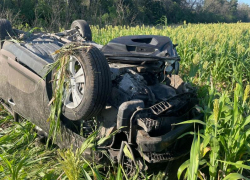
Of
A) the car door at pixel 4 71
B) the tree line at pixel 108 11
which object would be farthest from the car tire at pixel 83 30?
the tree line at pixel 108 11

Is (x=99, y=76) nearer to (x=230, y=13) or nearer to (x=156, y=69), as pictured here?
(x=156, y=69)

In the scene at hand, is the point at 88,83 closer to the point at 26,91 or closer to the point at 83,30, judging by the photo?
the point at 26,91

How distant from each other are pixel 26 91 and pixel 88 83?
3.68 feet

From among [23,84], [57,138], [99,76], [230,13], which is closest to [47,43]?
[23,84]

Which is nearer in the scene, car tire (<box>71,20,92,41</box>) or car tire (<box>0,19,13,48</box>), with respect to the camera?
car tire (<box>0,19,13,48</box>)

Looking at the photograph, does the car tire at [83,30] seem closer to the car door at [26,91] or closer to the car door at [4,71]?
the car door at [4,71]

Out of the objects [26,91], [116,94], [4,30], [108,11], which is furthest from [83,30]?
[108,11]

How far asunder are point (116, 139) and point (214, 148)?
997 mm

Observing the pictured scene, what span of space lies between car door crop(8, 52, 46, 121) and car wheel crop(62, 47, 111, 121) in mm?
430

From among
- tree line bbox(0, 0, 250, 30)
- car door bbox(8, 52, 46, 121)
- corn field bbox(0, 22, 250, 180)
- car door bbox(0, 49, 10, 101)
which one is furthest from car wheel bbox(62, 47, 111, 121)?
tree line bbox(0, 0, 250, 30)

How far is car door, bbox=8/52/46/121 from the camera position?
319cm

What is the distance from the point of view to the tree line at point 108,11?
14.7 m

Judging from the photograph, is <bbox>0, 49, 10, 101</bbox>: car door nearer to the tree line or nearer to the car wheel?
the car wheel

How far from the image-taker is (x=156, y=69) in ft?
11.1
